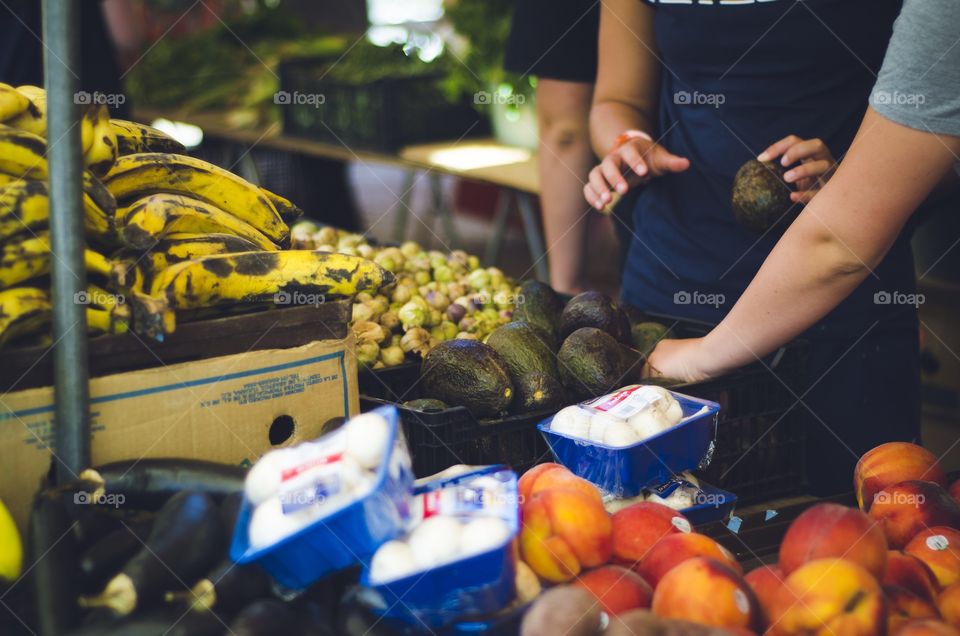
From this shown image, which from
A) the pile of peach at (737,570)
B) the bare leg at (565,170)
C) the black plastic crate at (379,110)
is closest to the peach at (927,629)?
the pile of peach at (737,570)

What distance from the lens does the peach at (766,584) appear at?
112 cm

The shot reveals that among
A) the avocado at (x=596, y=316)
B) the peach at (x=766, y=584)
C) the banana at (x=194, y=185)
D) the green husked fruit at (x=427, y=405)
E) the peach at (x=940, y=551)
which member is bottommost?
the peach at (x=940, y=551)

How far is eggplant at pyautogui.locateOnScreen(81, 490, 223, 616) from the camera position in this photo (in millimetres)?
1073

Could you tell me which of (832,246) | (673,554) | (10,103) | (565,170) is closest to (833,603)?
(673,554)

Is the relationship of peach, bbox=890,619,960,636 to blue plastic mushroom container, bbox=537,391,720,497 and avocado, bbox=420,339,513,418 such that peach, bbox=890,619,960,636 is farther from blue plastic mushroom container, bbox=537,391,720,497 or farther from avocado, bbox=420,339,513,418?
avocado, bbox=420,339,513,418

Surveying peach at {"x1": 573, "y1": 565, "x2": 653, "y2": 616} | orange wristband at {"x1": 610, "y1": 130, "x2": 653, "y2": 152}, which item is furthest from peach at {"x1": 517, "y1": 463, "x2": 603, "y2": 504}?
orange wristband at {"x1": 610, "y1": 130, "x2": 653, "y2": 152}

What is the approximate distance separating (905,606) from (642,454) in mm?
443

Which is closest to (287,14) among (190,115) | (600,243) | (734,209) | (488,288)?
(190,115)

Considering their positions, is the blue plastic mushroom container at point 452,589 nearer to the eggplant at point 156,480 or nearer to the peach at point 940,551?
the eggplant at point 156,480

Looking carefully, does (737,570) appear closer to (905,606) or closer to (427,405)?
(905,606)

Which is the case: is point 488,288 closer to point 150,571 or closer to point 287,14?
point 150,571

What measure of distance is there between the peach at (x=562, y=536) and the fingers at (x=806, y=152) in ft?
3.42

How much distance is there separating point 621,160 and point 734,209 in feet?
1.01

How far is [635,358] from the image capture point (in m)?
1.91
